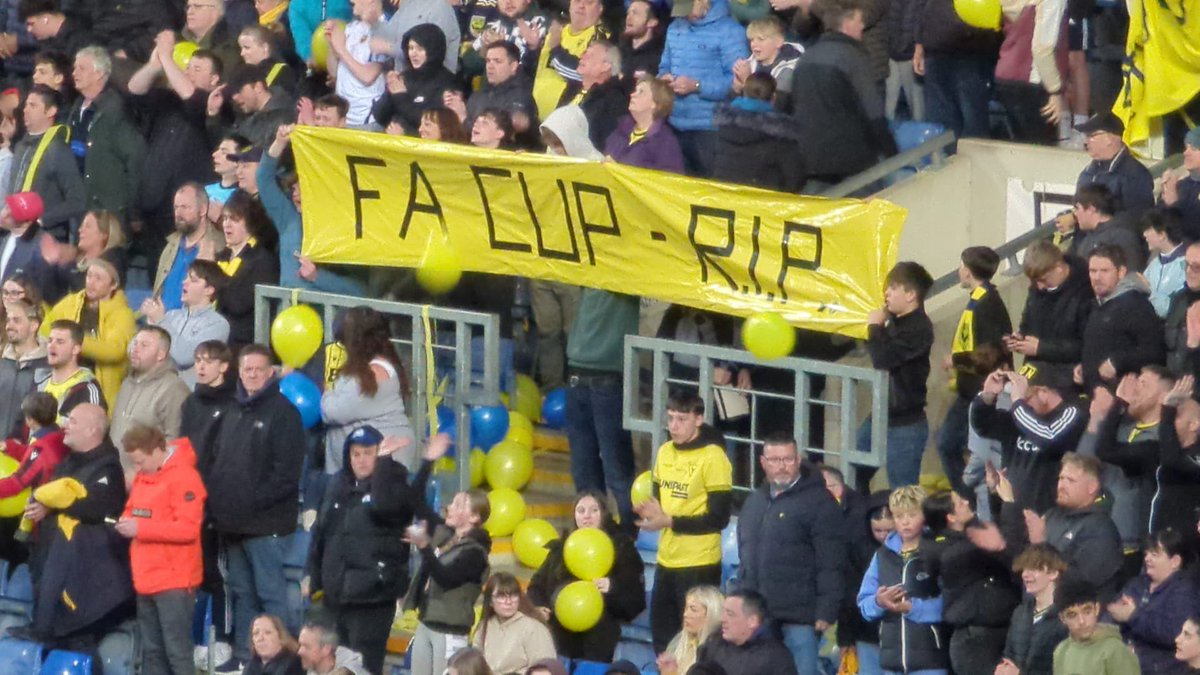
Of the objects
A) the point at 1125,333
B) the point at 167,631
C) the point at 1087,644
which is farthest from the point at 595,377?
the point at 1087,644

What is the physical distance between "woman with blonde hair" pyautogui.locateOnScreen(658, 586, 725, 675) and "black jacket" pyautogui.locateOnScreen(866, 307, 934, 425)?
4.63 ft

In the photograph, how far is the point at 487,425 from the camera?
1511 centimetres

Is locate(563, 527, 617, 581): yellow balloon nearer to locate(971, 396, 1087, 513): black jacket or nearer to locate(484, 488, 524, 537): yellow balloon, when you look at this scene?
locate(484, 488, 524, 537): yellow balloon

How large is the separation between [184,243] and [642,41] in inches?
115

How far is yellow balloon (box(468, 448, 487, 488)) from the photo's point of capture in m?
15.1

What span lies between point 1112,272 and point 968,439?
126cm

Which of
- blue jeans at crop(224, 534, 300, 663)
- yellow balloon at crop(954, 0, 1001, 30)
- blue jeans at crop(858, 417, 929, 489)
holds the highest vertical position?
yellow balloon at crop(954, 0, 1001, 30)

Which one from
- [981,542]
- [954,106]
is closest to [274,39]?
[954,106]

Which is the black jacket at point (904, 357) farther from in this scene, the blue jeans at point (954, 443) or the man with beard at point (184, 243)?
the man with beard at point (184, 243)

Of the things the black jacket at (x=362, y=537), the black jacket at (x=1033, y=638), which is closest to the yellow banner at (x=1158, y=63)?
the black jacket at (x=1033, y=638)

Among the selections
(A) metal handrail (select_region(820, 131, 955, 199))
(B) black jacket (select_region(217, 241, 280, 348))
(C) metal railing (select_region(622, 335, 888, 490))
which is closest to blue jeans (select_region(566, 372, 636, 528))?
(C) metal railing (select_region(622, 335, 888, 490))

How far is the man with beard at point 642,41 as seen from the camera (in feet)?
54.0

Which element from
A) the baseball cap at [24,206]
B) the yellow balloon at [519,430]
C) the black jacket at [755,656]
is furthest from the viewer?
the baseball cap at [24,206]

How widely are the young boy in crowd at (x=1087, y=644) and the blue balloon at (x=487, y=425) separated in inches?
164
